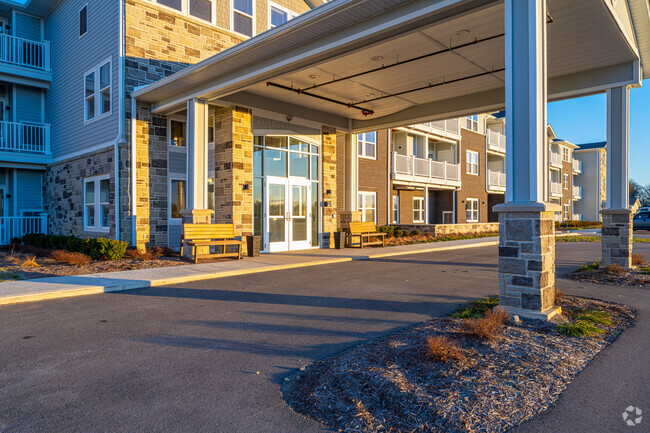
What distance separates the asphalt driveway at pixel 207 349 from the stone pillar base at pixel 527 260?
970mm

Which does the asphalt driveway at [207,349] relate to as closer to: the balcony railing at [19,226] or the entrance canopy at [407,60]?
the entrance canopy at [407,60]

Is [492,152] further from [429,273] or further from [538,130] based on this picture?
[538,130]

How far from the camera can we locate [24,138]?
57.6ft

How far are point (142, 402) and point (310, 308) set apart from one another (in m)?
3.47

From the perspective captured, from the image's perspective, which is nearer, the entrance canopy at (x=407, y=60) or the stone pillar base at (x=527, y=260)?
the stone pillar base at (x=527, y=260)

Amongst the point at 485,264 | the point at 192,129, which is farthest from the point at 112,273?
the point at 485,264

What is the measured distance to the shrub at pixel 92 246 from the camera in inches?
454

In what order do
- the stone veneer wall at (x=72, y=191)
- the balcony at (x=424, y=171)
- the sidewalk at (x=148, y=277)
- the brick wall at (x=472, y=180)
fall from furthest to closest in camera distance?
the brick wall at (x=472, y=180), the balcony at (x=424, y=171), the stone veneer wall at (x=72, y=191), the sidewalk at (x=148, y=277)

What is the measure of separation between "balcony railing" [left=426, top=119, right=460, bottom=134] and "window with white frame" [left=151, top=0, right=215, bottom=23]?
51.5ft

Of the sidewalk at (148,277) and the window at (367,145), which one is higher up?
the window at (367,145)

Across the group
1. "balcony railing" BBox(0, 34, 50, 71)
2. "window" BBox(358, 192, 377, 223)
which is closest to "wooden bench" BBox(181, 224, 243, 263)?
"window" BBox(358, 192, 377, 223)

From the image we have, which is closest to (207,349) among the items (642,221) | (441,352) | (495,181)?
(441,352)

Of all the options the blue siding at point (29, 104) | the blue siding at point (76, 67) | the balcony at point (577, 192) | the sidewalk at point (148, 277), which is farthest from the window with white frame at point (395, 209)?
the balcony at point (577, 192)

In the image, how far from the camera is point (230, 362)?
14.5ft
